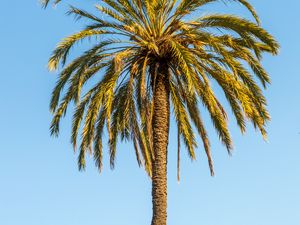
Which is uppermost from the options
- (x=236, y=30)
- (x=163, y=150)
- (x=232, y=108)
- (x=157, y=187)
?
(x=236, y=30)

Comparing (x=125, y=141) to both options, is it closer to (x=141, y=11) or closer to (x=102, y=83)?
(x=102, y=83)

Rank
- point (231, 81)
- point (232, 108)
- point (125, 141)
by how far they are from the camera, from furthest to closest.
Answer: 1. point (125, 141)
2. point (232, 108)
3. point (231, 81)

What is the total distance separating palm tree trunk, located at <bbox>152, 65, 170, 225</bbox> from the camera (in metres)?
19.5

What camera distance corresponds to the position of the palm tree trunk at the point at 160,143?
19500 mm

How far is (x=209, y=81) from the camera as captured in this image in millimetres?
20031

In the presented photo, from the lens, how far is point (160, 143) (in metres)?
20.2

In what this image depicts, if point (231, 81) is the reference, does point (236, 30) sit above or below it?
above

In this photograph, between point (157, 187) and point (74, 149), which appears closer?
point (157, 187)

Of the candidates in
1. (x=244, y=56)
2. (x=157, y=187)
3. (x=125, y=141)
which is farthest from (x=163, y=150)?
(x=244, y=56)

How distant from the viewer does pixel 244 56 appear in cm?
2000

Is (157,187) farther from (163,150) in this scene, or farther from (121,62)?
(121,62)

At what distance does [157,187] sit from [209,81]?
12.6 ft

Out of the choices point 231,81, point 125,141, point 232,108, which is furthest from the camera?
point 125,141

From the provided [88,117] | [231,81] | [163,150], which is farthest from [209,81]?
[88,117]
